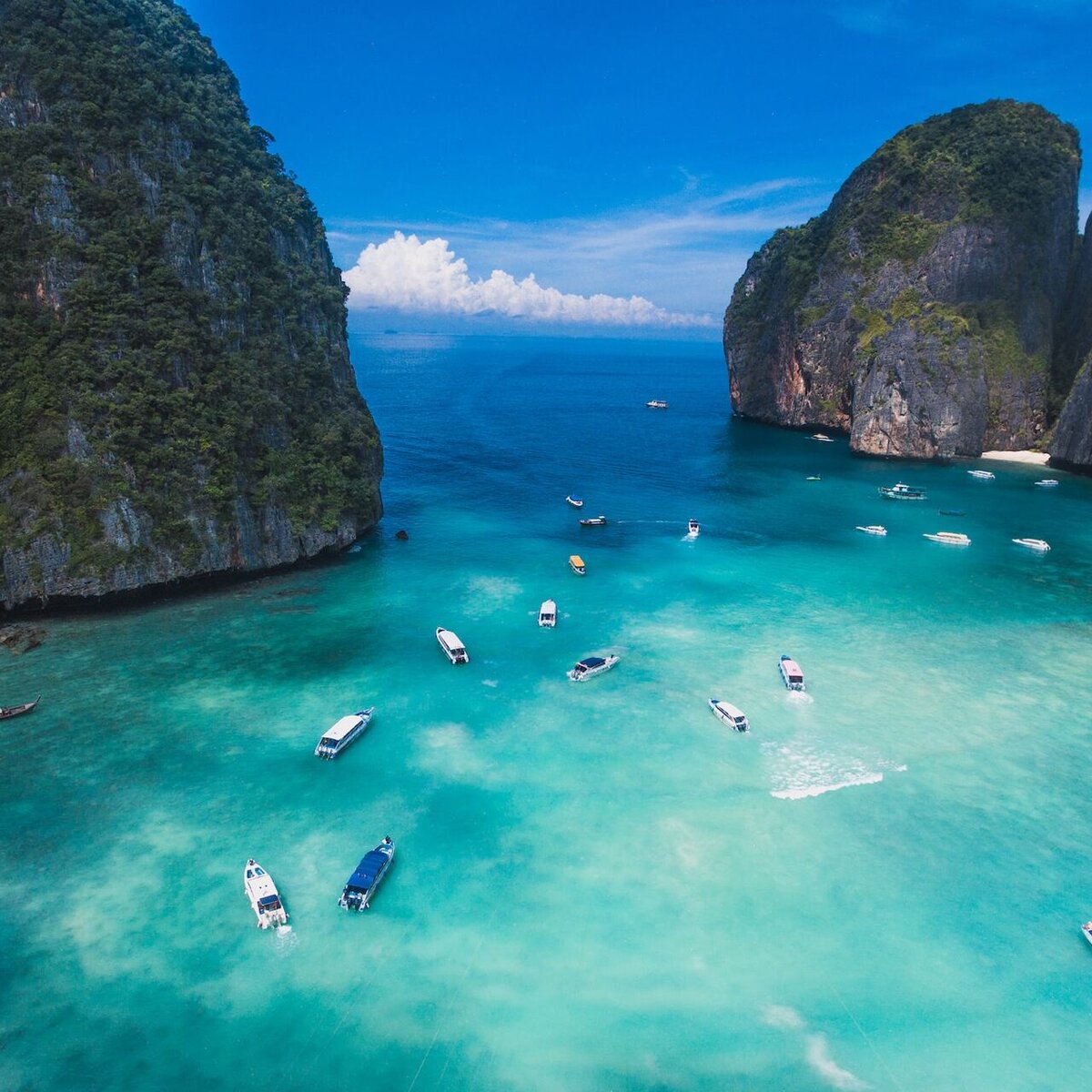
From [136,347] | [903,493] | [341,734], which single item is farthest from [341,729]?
[903,493]

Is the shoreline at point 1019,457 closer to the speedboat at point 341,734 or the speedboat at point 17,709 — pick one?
the speedboat at point 341,734

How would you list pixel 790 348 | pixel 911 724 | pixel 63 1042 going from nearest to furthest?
pixel 63 1042, pixel 911 724, pixel 790 348

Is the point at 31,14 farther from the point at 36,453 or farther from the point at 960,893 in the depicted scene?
the point at 960,893

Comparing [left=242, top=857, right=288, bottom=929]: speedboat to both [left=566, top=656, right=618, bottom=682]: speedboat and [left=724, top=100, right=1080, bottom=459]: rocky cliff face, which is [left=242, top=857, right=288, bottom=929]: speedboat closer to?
[left=566, top=656, right=618, bottom=682]: speedboat

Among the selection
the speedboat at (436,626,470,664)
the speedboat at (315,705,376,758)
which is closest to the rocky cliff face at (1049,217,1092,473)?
the speedboat at (436,626,470,664)

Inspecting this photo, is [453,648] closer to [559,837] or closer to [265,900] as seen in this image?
[559,837]

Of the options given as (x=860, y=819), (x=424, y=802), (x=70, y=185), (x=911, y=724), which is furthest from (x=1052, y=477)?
(x=70, y=185)
